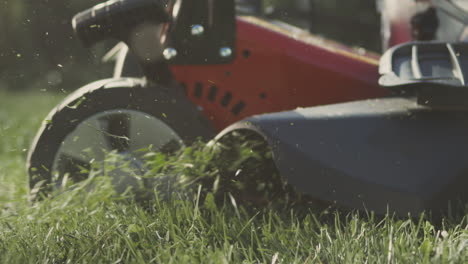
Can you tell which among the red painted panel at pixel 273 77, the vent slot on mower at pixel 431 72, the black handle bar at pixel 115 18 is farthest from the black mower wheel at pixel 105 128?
the vent slot on mower at pixel 431 72

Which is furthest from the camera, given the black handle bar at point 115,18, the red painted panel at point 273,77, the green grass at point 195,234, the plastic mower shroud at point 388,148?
the red painted panel at point 273,77

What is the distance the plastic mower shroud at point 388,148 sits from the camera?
3.92ft

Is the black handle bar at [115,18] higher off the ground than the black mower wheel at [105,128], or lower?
higher

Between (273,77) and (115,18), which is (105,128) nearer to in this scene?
(115,18)

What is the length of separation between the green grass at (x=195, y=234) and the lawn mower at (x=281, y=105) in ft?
0.24

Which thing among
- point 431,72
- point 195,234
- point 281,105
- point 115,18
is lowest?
point 195,234

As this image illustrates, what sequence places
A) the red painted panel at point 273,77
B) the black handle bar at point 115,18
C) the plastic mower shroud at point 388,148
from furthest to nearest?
the red painted panel at point 273,77
the black handle bar at point 115,18
the plastic mower shroud at point 388,148

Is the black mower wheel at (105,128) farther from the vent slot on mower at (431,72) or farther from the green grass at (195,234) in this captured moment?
the vent slot on mower at (431,72)

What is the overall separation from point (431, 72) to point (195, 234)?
0.63m

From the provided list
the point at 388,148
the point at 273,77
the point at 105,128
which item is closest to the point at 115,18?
the point at 105,128

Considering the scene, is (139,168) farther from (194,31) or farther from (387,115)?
(387,115)

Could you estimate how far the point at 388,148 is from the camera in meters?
1.23

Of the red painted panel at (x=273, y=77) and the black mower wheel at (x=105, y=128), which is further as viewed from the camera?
the red painted panel at (x=273, y=77)

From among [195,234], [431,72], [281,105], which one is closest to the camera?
[195,234]
